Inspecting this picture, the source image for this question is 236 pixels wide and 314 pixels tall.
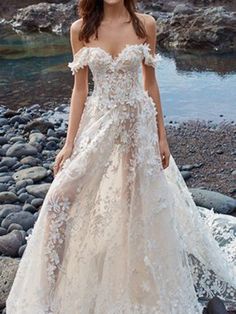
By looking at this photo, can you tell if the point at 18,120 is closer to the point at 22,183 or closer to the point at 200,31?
the point at 22,183

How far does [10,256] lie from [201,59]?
1037 centimetres

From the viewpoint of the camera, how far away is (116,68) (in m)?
3.57

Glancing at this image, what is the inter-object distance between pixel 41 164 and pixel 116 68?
435cm

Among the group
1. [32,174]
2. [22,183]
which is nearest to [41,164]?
[32,174]

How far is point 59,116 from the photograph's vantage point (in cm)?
1048

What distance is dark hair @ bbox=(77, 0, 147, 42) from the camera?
3.57m

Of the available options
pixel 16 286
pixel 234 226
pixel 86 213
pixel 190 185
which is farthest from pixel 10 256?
pixel 190 185

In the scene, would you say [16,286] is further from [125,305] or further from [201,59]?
[201,59]

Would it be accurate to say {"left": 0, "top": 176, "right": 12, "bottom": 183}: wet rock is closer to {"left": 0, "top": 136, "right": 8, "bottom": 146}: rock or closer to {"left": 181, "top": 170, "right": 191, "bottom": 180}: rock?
{"left": 0, "top": 136, "right": 8, "bottom": 146}: rock

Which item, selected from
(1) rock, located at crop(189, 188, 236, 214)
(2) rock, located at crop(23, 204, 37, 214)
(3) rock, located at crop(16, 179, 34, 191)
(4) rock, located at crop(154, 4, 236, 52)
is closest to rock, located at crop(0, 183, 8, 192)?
(3) rock, located at crop(16, 179, 34, 191)

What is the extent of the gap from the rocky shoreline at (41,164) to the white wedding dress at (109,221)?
77 cm

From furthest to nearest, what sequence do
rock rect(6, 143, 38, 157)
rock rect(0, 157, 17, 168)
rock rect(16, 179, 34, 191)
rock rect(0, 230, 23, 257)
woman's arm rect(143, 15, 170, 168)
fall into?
1. rock rect(6, 143, 38, 157)
2. rock rect(0, 157, 17, 168)
3. rock rect(16, 179, 34, 191)
4. rock rect(0, 230, 23, 257)
5. woman's arm rect(143, 15, 170, 168)

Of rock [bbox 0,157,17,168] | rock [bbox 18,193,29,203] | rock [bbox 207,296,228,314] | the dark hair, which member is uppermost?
the dark hair

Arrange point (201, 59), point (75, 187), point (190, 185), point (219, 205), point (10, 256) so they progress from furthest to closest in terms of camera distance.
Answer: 1. point (201, 59)
2. point (190, 185)
3. point (219, 205)
4. point (10, 256)
5. point (75, 187)
